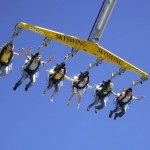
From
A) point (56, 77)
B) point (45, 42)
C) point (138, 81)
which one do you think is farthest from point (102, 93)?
point (45, 42)

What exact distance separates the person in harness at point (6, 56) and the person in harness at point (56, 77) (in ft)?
6.55

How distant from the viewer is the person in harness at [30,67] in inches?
924

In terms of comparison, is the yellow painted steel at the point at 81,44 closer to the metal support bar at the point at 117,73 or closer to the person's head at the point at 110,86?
the metal support bar at the point at 117,73

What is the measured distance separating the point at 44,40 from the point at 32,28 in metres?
0.98

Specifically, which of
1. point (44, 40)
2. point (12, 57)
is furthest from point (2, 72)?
point (44, 40)

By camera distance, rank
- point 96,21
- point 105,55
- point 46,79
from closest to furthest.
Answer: point 96,21 < point 105,55 < point 46,79

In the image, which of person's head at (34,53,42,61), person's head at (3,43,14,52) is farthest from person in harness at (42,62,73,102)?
person's head at (3,43,14,52)

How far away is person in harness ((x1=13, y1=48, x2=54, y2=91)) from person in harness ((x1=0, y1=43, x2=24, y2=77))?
689 millimetres

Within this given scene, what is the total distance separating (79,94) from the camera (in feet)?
84.6

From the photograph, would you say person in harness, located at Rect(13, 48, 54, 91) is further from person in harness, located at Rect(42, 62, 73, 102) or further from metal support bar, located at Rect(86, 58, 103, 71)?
metal support bar, located at Rect(86, 58, 103, 71)

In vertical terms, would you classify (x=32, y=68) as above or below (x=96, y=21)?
below

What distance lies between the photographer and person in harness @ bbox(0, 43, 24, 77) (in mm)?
22698

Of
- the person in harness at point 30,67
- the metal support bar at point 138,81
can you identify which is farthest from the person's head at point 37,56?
the metal support bar at point 138,81

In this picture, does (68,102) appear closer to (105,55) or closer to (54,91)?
(54,91)
